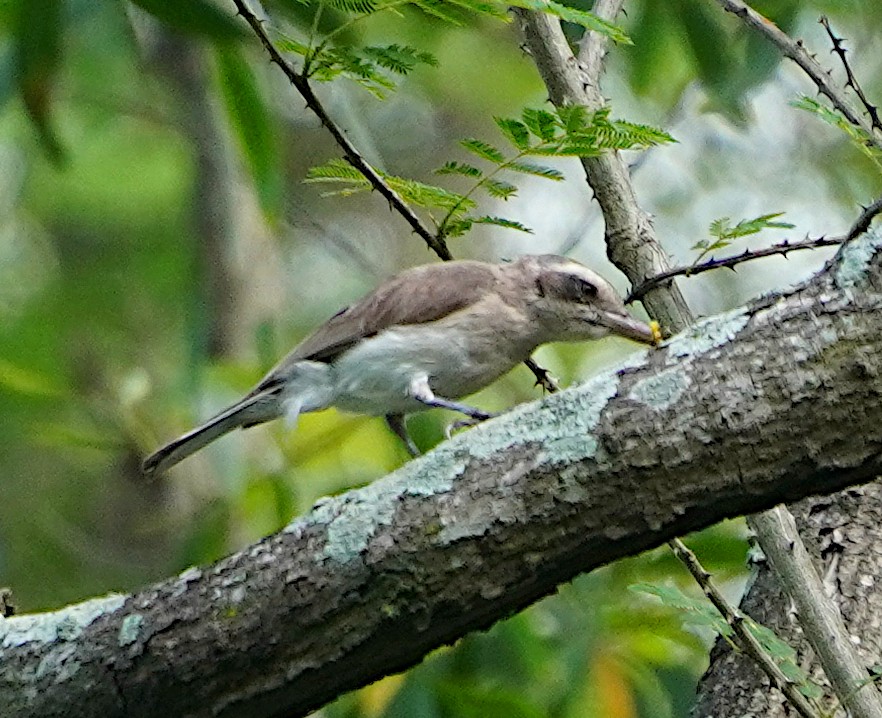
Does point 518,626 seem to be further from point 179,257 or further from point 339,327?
point 179,257

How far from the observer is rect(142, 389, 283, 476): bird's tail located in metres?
3.76

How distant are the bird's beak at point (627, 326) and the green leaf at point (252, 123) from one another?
3.24 feet

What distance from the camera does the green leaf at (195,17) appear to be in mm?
3143

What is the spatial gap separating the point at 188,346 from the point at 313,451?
21.2 inches

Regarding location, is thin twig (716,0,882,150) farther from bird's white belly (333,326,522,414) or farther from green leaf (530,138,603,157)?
bird's white belly (333,326,522,414)

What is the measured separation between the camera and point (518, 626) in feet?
13.3

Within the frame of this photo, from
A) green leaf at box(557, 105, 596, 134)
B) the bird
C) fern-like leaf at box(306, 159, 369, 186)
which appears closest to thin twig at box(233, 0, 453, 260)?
fern-like leaf at box(306, 159, 369, 186)

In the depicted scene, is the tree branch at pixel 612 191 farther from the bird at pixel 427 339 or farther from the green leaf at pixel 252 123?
the green leaf at pixel 252 123

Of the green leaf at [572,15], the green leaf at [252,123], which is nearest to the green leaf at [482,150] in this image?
the green leaf at [572,15]

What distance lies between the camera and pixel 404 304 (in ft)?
12.3

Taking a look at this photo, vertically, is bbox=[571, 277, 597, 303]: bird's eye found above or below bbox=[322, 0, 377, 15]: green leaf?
below

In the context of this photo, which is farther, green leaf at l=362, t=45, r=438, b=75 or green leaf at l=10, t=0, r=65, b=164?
green leaf at l=10, t=0, r=65, b=164

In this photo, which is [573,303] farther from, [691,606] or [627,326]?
[691,606]

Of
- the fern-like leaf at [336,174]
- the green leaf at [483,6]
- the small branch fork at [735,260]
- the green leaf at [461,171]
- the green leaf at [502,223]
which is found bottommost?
the small branch fork at [735,260]
